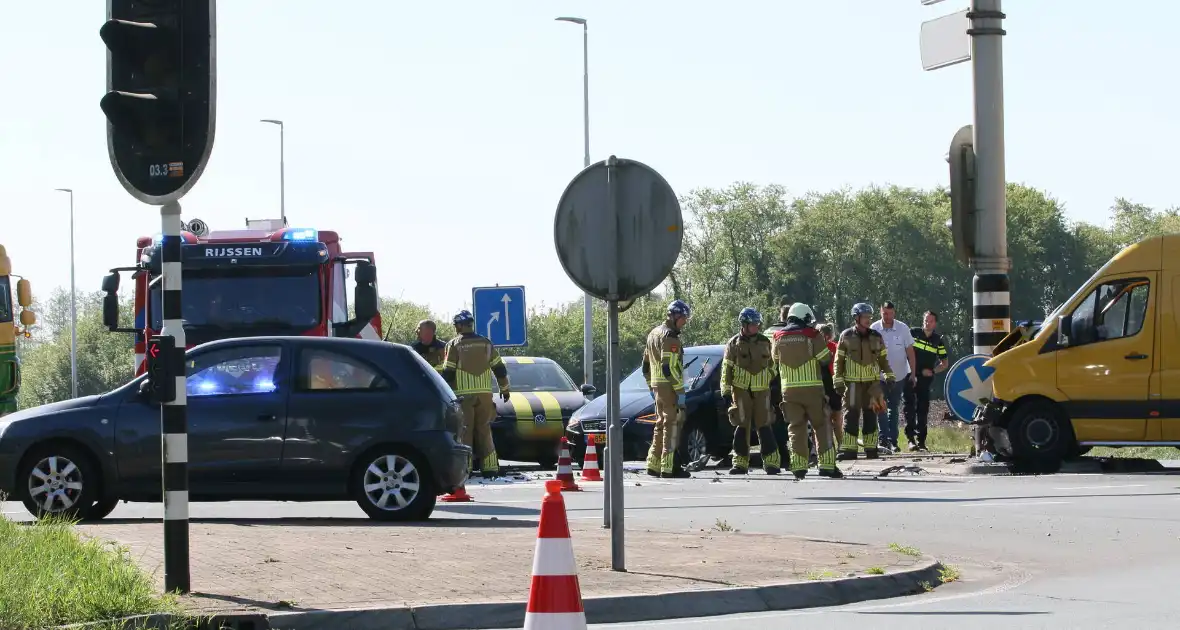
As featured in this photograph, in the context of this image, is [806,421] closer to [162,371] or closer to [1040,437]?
[1040,437]

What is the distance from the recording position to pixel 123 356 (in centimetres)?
10044

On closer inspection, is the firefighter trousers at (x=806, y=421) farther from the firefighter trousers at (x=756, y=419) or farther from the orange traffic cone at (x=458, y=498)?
the orange traffic cone at (x=458, y=498)

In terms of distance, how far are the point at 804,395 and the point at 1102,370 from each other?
313 cm

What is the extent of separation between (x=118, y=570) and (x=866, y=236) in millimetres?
91164

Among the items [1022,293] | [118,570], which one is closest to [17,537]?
[118,570]

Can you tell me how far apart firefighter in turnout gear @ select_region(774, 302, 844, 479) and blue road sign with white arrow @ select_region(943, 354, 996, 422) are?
1.39 meters

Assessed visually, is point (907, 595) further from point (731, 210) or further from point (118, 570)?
point (731, 210)

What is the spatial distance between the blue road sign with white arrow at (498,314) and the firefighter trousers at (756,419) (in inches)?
183

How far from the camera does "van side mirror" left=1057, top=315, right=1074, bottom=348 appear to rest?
19094 mm

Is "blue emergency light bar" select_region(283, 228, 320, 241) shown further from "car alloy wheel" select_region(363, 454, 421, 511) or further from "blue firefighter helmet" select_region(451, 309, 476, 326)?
"car alloy wheel" select_region(363, 454, 421, 511)

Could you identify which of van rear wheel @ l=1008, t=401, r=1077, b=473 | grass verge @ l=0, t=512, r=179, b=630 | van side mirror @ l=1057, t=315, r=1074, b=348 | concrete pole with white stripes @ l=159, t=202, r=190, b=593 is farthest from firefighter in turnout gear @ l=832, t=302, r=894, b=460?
concrete pole with white stripes @ l=159, t=202, r=190, b=593

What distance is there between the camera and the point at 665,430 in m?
19.9

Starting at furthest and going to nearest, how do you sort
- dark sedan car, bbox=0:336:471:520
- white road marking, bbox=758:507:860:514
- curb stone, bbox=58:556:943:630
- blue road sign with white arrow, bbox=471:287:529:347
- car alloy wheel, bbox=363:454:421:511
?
blue road sign with white arrow, bbox=471:287:529:347, white road marking, bbox=758:507:860:514, car alloy wheel, bbox=363:454:421:511, dark sedan car, bbox=0:336:471:520, curb stone, bbox=58:556:943:630

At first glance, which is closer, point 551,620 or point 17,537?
point 551,620
